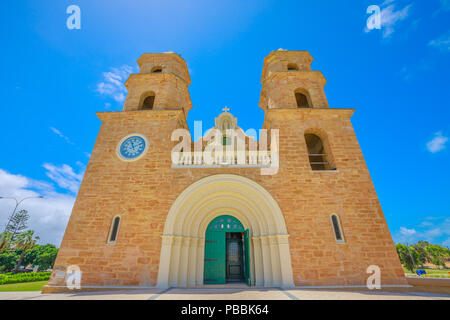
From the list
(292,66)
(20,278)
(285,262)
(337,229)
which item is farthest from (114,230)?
(292,66)

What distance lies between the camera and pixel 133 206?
27.9ft

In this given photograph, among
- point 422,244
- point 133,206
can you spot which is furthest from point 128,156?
point 422,244

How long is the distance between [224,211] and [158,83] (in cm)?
904

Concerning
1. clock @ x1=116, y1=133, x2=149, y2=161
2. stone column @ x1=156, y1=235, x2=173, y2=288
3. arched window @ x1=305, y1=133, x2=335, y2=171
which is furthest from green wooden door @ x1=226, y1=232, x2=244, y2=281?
clock @ x1=116, y1=133, x2=149, y2=161

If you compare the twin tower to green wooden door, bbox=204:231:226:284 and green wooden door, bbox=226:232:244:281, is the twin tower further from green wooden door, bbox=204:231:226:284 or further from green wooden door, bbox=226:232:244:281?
green wooden door, bbox=226:232:244:281

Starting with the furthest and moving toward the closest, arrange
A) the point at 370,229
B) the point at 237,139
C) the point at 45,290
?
the point at 237,139 → the point at 370,229 → the point at 45,290

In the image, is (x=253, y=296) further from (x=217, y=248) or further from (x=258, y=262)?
(x=217, y=248)

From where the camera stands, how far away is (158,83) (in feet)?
39.9

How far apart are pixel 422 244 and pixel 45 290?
80.6 meters

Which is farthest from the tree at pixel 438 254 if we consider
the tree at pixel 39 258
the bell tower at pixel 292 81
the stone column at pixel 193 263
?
the tree at pixel 39 258

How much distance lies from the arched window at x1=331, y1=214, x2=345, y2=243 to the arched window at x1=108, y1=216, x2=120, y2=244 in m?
9.33

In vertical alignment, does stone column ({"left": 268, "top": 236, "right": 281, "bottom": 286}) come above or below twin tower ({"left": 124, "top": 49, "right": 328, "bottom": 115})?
below

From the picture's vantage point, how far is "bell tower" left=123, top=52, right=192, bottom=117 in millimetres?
11625
